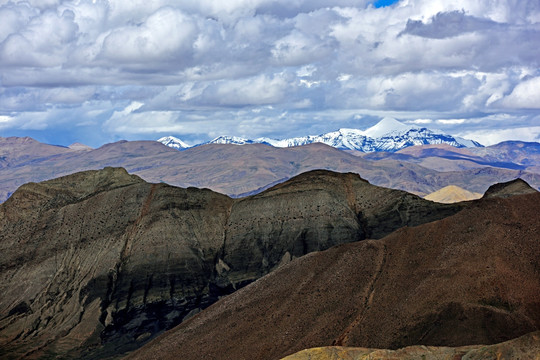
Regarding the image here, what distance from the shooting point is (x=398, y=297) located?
61094mm

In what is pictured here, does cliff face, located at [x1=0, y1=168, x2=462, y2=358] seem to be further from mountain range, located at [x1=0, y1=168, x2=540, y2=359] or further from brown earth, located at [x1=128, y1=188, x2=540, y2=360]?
brown earth, located at [x1=128, y1=188, x2=540, y2=360]

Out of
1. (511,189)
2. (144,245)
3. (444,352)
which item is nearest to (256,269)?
(144,245)

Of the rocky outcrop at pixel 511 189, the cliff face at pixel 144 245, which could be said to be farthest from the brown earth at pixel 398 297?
the rocky outcrop at pixel 511 189

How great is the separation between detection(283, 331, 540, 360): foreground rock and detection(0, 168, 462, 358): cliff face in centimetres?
4564

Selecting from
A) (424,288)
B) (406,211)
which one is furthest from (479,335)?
(406,211)

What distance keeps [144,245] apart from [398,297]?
48.3m

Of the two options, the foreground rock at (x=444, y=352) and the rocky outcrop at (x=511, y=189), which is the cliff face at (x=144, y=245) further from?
the foreground rock at (x=444, y=352)

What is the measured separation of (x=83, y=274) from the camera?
322ft

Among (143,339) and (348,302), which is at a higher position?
(348,302)

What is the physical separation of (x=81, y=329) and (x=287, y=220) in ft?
108

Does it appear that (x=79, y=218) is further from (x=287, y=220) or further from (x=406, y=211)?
(x=406, y=211)

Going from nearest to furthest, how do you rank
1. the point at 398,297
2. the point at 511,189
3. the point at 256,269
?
1. the point at 398,297
2. the point at 256,269
3. the point at 511,189

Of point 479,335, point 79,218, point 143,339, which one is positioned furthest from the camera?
point 79,218

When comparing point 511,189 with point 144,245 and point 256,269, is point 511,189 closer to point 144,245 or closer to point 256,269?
point 256,269
